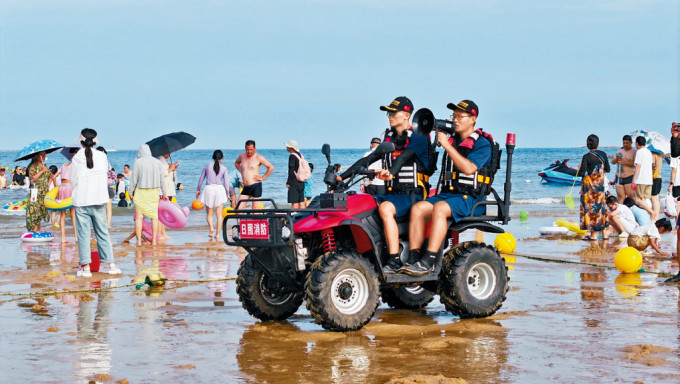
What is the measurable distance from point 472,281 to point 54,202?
10.1 meters

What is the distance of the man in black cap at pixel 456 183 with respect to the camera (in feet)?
25.5

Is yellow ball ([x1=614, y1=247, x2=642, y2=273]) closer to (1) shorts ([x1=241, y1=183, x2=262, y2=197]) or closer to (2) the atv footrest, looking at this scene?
(2) the atv footrest

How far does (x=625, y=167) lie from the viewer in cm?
1794

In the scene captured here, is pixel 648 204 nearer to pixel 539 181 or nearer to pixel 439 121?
pixel 439 121

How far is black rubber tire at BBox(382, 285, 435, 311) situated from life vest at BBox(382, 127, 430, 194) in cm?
121

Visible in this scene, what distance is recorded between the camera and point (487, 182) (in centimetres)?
815

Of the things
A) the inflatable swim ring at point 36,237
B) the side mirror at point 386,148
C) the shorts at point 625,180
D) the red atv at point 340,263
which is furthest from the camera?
the shorts at point 625,180

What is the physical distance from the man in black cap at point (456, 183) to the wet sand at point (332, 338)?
2.42 ft

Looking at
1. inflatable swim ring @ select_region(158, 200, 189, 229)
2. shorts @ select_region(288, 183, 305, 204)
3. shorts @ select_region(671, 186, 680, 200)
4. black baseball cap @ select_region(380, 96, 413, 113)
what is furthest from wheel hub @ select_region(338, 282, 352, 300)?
shorts @ select_region(671, 186, 680, 200)

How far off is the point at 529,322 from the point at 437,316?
0.94 metres

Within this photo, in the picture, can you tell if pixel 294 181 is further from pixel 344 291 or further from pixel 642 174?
pixel 344 291

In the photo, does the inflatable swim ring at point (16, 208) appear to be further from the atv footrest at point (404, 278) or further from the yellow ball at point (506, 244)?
the atv footrest at point (404, 278)

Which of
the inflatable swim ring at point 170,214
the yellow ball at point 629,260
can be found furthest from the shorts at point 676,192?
the inflatable swim ring at point 170,214

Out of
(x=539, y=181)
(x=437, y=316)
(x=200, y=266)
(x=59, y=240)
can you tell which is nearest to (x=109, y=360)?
(x=437, y=316)
